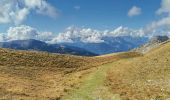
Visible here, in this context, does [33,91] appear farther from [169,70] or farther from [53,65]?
[53,65]

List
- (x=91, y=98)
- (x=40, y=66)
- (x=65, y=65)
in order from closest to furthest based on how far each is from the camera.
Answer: (x=91, y=98), (x=40, y=66), (x=65, y=65)

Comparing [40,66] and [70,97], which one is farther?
[40,66]

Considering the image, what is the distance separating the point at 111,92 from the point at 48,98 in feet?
23.6

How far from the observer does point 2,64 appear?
65.8 m

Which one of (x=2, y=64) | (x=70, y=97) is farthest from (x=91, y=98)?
(x=2, y=64)

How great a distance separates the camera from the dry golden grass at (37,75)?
3722cm

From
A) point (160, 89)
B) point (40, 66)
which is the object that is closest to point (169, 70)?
point (160, 89)

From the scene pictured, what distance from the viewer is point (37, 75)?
5850 cm

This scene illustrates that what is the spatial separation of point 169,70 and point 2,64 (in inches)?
1282

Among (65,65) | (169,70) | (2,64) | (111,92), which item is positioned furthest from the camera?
(65,65)

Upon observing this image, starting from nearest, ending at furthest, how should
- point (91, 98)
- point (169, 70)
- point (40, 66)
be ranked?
point (91, 98) < point (169, 70) < point (40, 66)

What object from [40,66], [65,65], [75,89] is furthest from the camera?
[65,65]

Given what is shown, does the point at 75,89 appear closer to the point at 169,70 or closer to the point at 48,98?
the point at 48,98

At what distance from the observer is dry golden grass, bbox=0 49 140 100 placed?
122 feet
